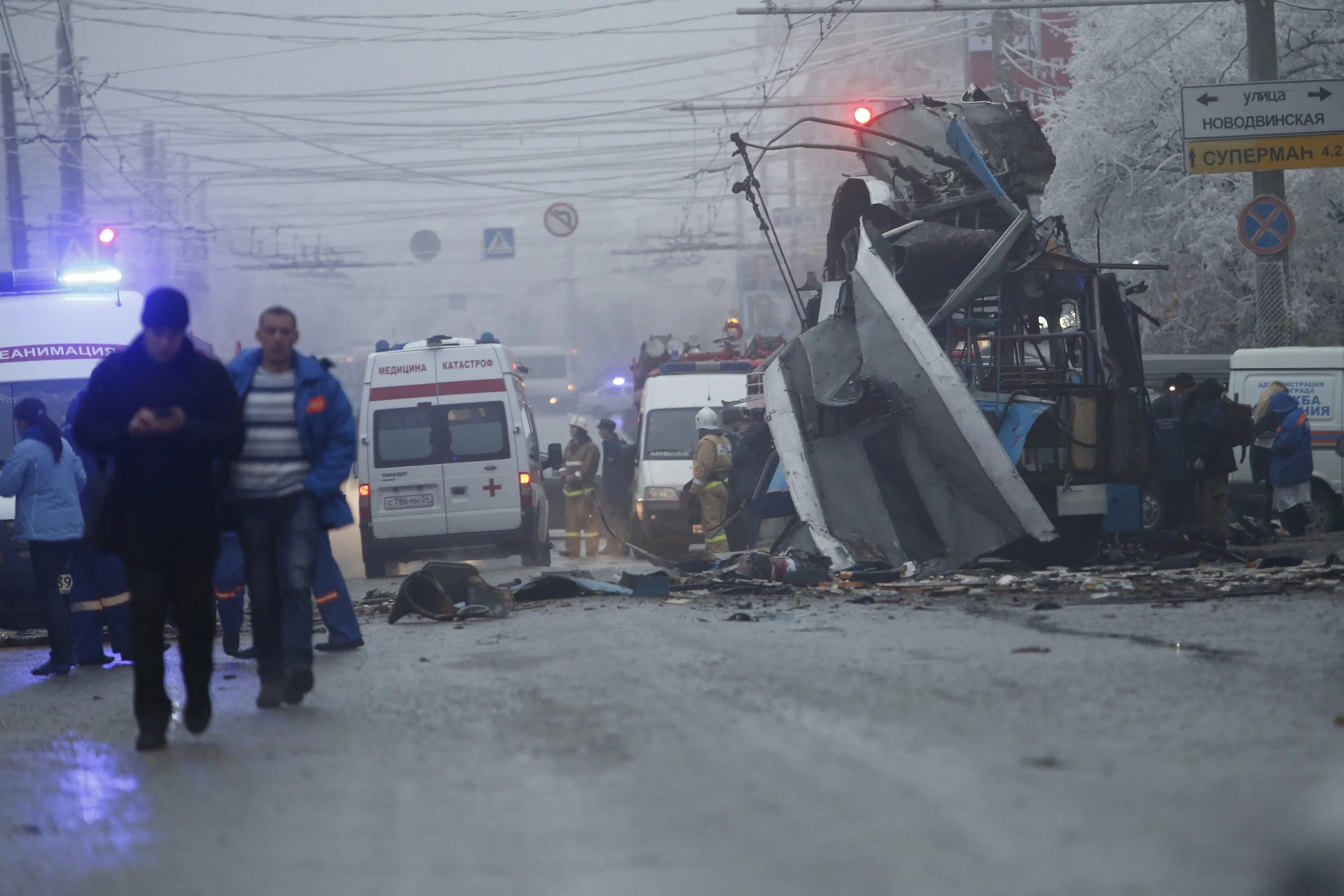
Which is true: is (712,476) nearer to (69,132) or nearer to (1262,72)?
(1262,72)

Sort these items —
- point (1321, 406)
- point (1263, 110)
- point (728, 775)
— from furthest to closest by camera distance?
point (1321, 406) < point (1263, 110) < point (728, 775)

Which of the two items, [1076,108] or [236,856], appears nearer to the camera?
[236,856]

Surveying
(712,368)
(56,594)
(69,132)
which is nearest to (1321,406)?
(712,368)

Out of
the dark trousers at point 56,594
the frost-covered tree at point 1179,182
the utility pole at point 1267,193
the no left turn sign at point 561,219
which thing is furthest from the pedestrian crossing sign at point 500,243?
the dark trousers at point 56,594

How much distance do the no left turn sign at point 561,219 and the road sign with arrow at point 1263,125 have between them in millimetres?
21577

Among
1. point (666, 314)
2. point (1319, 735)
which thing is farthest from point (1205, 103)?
point (666, 314)

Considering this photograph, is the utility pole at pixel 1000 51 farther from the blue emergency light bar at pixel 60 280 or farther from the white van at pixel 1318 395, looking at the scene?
the blue emergency light bar at pixel 60 280

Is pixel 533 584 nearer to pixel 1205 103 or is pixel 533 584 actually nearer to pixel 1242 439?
pixel 1242 439

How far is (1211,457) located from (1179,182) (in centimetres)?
1310

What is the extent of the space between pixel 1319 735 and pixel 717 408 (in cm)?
1409

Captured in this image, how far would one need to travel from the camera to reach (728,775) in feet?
14.4

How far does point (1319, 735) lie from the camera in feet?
15.5

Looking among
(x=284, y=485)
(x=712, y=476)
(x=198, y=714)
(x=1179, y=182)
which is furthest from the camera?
(x=1179, y=182)

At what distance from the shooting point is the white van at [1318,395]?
1647 centimetres
